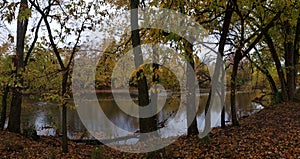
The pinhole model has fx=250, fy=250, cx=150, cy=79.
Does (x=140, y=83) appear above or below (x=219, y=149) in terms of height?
above

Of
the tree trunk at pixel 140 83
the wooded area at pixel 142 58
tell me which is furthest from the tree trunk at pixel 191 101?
the tree trunk at pixel 140 83

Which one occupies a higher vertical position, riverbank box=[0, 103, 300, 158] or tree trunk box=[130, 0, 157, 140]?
tree trunk box=[130, 0, 157, 140]

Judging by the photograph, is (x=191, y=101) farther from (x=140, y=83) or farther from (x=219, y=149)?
(x=140, y=83)

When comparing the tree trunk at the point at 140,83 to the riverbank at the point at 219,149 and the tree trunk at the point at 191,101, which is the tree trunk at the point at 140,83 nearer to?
the riverbank at the point at 219,149

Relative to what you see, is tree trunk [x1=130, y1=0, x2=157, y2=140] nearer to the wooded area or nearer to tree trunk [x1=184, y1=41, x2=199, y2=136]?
the wooded area

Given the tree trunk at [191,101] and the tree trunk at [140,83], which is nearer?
the tree trunk at [140,83]

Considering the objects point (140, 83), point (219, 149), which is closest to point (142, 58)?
point (140, 83)

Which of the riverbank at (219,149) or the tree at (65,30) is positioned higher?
the tree at (65,30)

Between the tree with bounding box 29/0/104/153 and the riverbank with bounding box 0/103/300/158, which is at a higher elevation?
the tree with bounding box 29/0/104/153

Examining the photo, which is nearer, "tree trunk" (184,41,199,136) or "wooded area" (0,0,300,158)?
"wooded area" (0,0,300,158)

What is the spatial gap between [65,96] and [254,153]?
470cm

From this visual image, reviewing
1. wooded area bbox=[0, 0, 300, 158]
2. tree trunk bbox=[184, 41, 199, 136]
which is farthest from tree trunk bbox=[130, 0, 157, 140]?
tree trunk bbox=[184, 41, 199, 136]

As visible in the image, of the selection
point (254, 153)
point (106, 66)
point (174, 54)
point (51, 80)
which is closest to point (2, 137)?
point (51, 80)

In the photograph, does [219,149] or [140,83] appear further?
[219,149]
